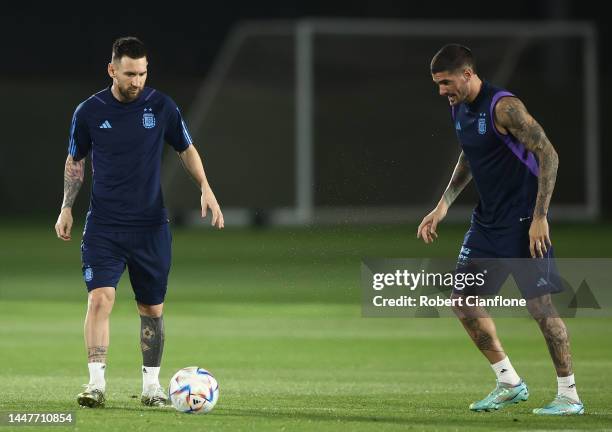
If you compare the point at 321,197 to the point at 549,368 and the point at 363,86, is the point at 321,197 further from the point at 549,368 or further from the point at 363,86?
the point at 549,368

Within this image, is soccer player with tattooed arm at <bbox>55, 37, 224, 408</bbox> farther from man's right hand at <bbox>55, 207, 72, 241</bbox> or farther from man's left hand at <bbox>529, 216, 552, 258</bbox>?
man's left hand at <bbox>529, 216, 552, 258</bbox>

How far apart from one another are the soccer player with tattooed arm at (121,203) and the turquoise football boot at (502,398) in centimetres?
192

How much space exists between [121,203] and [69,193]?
13.8 inches

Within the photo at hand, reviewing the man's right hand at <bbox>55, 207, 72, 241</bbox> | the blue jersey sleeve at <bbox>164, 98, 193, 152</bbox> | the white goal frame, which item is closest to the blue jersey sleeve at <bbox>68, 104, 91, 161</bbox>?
the man's right hand at <bbox>55, 207, 72, 241</bbox>

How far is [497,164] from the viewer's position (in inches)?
339

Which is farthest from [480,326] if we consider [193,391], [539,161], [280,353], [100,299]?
[280,353]

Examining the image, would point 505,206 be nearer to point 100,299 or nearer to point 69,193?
point 100,299

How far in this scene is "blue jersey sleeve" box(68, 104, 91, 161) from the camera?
347 inches

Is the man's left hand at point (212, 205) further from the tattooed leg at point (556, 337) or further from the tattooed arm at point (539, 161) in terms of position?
the tattooed leg at point (556, 337)

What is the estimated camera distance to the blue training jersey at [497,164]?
8.55 m

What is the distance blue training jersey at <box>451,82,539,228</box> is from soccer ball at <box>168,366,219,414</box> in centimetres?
195

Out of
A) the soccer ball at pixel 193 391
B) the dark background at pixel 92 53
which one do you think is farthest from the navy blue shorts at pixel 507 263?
the dark background at pixel 92 53

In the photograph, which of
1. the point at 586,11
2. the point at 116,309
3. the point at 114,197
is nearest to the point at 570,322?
the point at 116,309

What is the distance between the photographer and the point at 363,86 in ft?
91.5
